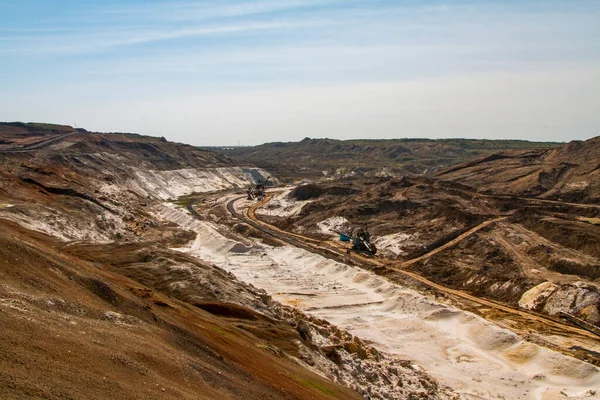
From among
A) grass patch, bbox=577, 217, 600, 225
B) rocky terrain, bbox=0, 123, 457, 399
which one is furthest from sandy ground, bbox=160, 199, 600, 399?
grass patch, bbox=577, 217, 600, 225

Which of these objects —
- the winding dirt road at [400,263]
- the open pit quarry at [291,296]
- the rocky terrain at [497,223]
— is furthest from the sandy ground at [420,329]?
the rocky terrain at [497,223]

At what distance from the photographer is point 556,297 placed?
43812 millimetres

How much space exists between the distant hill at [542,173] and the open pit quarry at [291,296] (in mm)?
10795

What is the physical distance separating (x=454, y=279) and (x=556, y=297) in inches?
446

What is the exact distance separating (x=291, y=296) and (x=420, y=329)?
44.0ft

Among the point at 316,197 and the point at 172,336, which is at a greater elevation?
the point at 316,197

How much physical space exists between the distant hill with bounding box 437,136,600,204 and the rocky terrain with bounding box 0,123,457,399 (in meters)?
57.6

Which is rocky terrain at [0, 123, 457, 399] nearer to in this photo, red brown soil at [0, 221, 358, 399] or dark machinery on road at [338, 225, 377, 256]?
red brown soil at [0, 221, 358, 399]

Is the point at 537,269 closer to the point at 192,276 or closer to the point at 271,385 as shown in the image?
the point at 192,276

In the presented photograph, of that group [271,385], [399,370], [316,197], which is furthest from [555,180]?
[271,385]

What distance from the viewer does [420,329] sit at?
40.2m

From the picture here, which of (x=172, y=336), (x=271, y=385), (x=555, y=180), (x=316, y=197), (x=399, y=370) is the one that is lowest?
(x=399, y=370)

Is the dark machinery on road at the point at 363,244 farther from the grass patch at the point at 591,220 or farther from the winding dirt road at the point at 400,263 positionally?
the grass patch at the point at 591,220

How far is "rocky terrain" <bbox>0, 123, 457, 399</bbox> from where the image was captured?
13.6m
